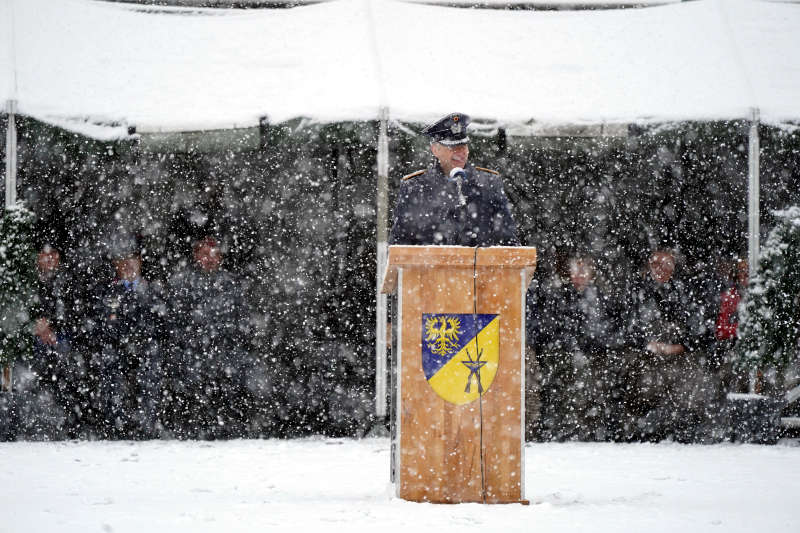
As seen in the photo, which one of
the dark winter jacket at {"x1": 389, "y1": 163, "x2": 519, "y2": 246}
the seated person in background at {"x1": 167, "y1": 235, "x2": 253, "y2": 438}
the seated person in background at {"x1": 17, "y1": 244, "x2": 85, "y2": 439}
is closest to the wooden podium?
the dark winter jacket at {"x1": 389, "y1": 163, "x2": 519, "y2": 246}

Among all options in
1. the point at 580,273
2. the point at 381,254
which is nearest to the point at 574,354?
the point at 580,273

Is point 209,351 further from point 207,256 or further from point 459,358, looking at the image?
point 459,358

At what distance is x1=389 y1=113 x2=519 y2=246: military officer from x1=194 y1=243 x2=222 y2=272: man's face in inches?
140

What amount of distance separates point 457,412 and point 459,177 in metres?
1.18

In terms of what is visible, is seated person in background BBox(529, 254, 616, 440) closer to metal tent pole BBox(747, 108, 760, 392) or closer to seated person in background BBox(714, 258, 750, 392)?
seated person in background BBox(714, 258, 750, 392)

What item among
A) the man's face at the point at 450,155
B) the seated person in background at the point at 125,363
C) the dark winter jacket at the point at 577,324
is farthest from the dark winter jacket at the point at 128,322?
the man's face at the point at 450,155

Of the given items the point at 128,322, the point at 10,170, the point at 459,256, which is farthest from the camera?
the point at 128,322

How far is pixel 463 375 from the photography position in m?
4.33

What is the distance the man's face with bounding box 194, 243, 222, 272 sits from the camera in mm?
8125

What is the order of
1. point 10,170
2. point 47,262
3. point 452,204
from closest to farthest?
point 452,204, point 10,170, point 47,262

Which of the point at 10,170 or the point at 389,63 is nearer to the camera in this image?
the point at 10,170

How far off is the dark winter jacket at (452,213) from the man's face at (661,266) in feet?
11.8

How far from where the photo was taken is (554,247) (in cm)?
813

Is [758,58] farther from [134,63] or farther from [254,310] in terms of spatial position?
[134,63]
